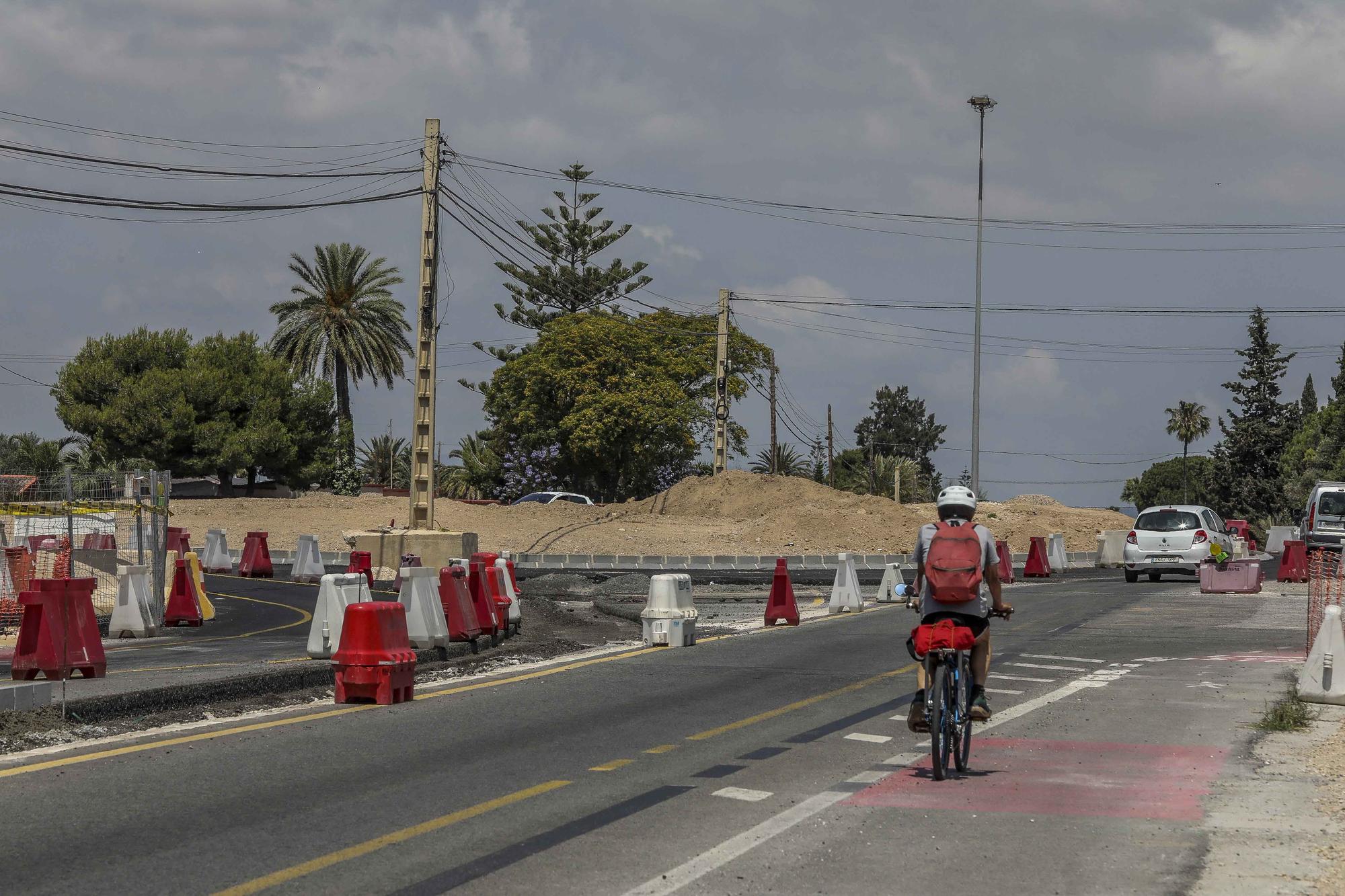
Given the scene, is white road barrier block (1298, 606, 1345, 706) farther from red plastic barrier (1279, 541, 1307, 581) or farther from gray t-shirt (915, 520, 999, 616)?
red plastic barrier (1279, 541, 1307, 581)

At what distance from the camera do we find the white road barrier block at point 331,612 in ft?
50.7

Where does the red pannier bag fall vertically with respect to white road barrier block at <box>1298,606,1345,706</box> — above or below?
above

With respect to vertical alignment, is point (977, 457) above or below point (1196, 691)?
above

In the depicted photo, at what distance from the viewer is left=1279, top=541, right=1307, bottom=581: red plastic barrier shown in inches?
1262

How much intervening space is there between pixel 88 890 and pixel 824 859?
307 centimetres

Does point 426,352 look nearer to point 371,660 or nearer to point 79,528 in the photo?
point 79,528

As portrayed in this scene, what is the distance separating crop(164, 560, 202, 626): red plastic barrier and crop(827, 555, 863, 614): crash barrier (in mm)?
9677

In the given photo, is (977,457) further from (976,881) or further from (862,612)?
(976,881)

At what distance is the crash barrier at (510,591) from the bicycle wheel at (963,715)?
36.3ft

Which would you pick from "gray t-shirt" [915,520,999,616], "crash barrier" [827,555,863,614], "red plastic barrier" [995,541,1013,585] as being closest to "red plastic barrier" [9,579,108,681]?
"gray t-shirt" [915,520,999,616]

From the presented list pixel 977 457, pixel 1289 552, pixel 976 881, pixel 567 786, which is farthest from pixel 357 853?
pixel 977 457

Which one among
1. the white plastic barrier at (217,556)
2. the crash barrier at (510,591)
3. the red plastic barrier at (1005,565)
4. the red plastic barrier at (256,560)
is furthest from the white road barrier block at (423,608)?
the white plastic barrier at (217,556)

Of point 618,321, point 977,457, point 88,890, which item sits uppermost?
point 618,321

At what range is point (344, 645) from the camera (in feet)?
41.4
